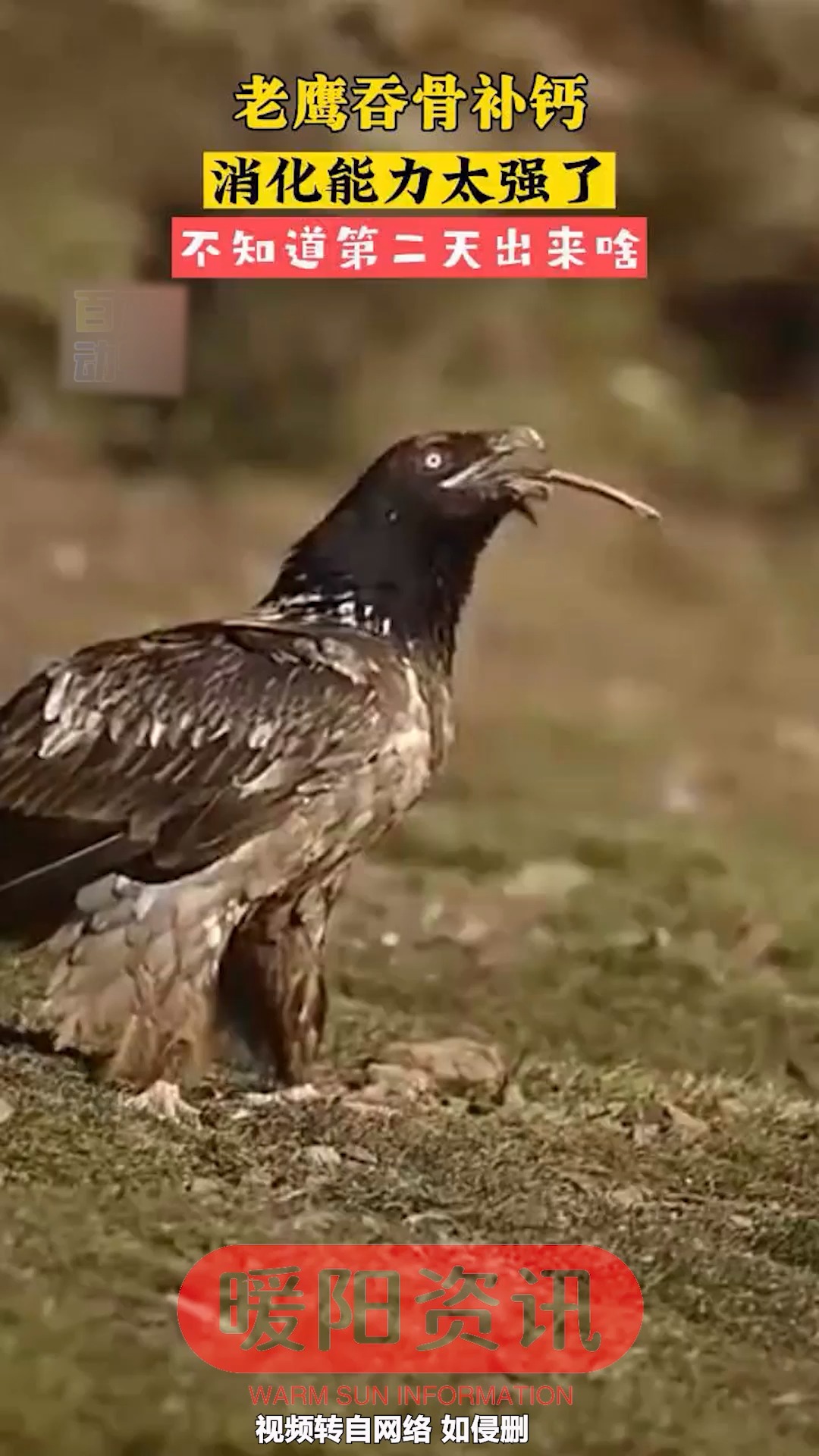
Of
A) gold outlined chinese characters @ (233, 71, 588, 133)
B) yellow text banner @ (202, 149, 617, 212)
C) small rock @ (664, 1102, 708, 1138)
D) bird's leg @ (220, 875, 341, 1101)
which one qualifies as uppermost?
gold outlined chinese characters @ (233, 71, 588, 133)

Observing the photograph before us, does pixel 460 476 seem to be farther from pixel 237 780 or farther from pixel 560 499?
pixel 237 780

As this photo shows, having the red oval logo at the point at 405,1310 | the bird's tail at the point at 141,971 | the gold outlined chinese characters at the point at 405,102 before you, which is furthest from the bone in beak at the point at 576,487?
the red oval logo at the point at 405,1310

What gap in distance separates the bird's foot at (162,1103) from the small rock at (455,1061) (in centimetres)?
25

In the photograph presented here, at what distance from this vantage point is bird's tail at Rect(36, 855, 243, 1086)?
156 centimetres

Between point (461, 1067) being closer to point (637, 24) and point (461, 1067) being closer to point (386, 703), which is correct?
point (386, 703)

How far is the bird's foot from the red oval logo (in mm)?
210

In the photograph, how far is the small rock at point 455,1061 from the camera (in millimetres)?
1727

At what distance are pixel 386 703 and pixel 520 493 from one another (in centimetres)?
26

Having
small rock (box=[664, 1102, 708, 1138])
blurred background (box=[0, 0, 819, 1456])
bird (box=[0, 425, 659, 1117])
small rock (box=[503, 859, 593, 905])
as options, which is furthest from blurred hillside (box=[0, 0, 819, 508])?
small rock (box=[664, 1102, 708, 1138])

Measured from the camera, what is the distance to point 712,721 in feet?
6.48

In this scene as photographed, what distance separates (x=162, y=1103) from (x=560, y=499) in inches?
27.9

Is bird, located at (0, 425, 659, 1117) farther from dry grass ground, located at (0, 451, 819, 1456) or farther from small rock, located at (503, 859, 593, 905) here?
small rock, located at (503, 859, 593, 905)

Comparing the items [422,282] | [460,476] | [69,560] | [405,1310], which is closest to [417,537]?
[460,476]

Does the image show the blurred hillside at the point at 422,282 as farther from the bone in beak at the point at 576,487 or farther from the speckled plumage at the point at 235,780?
the speckled plumage at the point at 235,780
